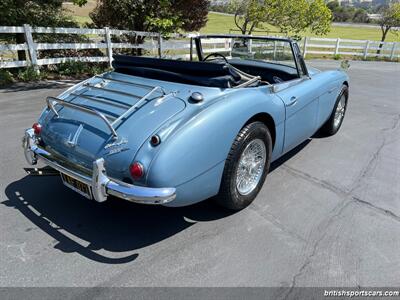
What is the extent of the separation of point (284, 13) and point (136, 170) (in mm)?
16585

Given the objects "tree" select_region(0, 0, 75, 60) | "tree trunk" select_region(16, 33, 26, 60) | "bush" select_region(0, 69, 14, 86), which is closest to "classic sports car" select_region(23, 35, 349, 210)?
"bush" select_region(0, 69, 14, 86)

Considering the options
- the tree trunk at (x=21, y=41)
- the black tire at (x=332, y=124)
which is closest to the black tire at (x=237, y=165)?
the black tire at (x=332, y=124)

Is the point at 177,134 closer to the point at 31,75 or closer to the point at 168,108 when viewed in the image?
the point at 168,108

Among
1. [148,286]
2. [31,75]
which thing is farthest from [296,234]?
[31,75]

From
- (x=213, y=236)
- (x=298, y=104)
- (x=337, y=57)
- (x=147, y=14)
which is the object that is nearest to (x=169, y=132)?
(x=213, y=236)

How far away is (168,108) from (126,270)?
4.04 ft

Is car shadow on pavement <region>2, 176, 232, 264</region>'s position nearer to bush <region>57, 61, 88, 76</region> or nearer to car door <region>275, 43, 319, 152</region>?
car door <region>275, 43, 319, 152</region>

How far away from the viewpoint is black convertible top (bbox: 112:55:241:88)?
117 inches

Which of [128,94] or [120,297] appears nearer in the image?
[120,297]

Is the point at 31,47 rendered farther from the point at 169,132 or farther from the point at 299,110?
the point at 169,132

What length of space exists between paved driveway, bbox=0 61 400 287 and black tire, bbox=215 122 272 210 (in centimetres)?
15

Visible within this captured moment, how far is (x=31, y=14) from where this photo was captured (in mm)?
10258

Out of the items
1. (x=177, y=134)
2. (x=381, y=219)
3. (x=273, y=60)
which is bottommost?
(x=381, y=219)

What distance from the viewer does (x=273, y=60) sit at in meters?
4.30
